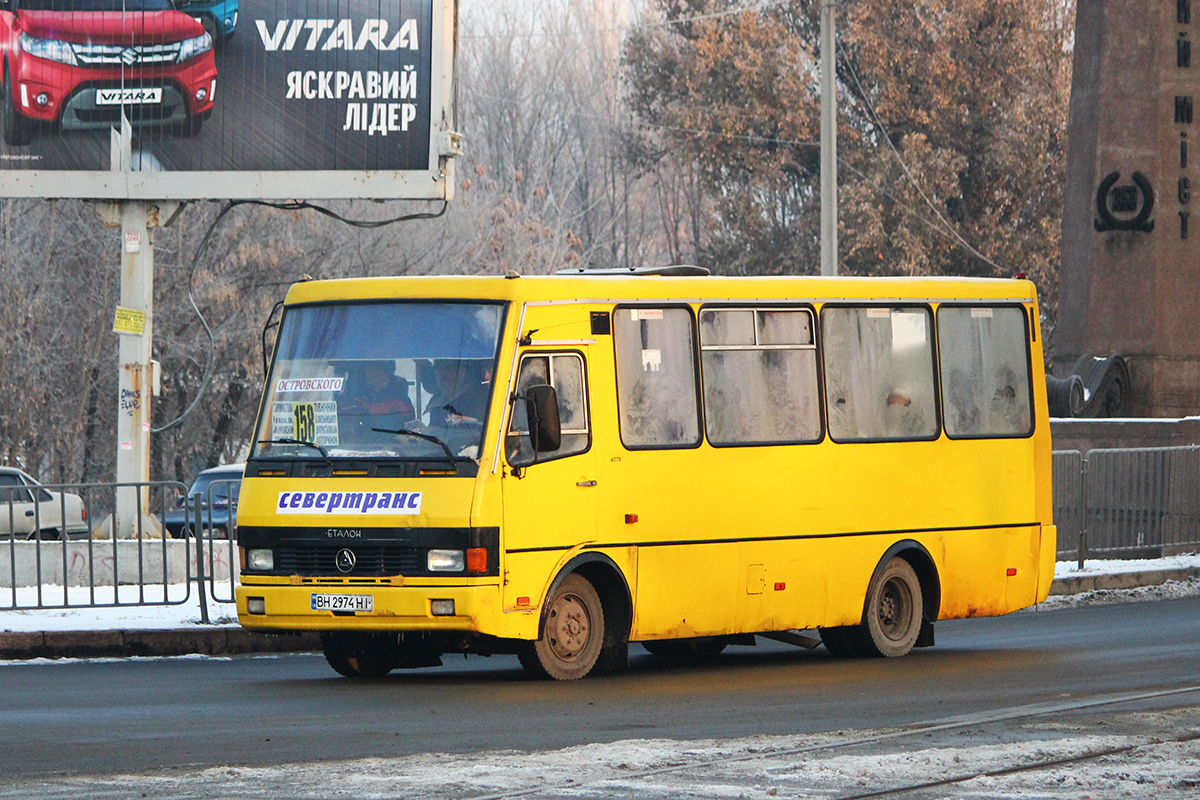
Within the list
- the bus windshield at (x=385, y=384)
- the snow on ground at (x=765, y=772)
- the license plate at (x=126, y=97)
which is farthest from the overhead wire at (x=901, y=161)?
the snow on ground at (x=765, y=772)

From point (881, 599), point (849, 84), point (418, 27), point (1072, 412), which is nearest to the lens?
point (881, 599)

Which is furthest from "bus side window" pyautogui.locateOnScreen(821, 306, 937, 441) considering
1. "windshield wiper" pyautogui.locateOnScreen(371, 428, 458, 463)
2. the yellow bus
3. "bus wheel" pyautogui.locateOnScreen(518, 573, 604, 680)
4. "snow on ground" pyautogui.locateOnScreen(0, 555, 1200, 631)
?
"snow on ground" pyautogui.locateOnScreen(0, 555, 1200, 631)

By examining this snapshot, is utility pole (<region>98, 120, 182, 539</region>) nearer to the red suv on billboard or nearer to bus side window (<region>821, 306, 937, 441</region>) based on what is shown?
the red suv on billboard

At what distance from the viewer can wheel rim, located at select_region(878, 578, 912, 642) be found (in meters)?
14.9

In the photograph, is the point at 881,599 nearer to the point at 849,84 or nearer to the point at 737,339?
the point at 737,339

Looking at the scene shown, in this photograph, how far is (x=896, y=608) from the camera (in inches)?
591

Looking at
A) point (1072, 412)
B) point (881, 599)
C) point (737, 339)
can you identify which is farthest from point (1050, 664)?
point (1072, 412)

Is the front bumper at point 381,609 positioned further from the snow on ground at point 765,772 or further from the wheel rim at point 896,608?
the wheel rim at point 896,608

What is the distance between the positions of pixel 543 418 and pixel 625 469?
0.98 metres

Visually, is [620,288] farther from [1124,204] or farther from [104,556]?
[1124,204]

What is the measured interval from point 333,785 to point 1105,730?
3.97 metres

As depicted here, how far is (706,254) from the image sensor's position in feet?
194

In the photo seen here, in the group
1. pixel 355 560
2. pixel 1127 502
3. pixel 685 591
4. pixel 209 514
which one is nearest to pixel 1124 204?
pixel 1127 502

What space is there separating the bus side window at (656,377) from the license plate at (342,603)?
201 centimetres
